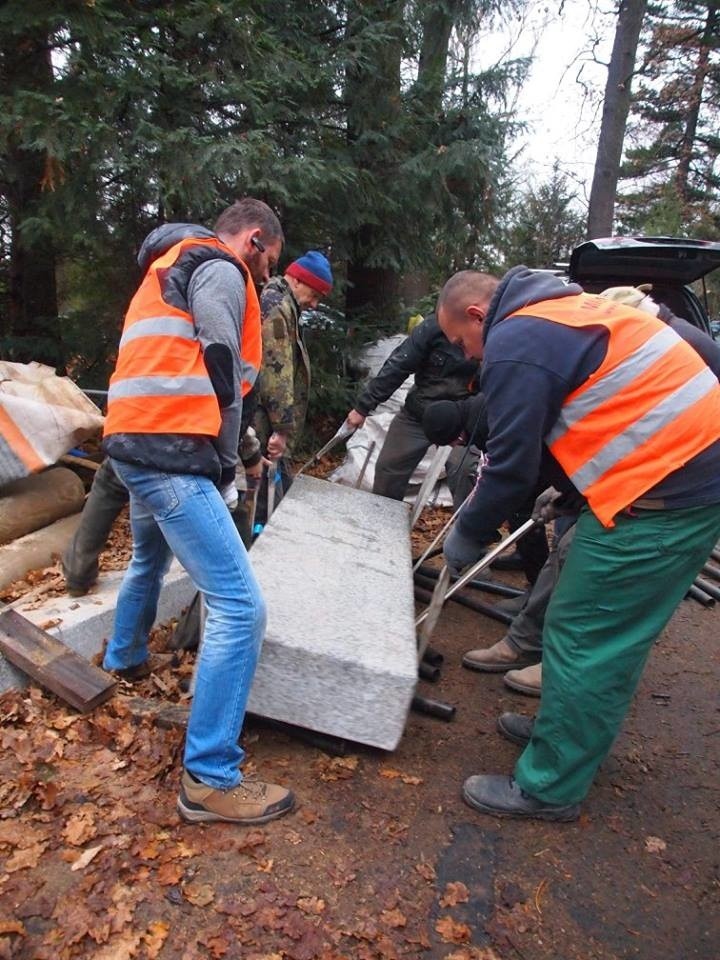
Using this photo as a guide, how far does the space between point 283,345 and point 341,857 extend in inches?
107

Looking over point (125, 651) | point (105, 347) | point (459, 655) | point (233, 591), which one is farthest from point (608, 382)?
point (105, 347)

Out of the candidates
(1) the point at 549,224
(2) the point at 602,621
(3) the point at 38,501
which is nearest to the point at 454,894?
(2) the point at 602,621

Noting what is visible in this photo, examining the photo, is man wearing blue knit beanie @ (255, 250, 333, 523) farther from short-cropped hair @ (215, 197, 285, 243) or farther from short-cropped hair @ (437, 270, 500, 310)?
short-cropped hair @ (437, 270, 500, 310)

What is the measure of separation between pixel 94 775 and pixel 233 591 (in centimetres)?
100

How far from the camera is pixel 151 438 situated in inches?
94.4

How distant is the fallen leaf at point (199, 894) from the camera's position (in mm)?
2199

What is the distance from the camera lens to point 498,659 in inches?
151

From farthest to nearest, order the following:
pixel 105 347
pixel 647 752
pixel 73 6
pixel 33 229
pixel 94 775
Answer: pixel 105 347 < pixel 33 229 < pixel 73 6 < pixel 647 752 < pixel 94 775

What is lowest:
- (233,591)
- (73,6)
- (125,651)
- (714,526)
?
(125,651)

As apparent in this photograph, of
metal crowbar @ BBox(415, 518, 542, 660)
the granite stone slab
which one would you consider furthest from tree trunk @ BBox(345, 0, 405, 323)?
metal crowbar @ BBox(415, 518, 542, 660)

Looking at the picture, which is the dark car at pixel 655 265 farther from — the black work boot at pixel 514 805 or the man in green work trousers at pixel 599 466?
the black work boot at pixel 514 805

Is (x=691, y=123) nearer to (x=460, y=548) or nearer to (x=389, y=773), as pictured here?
(x=460, y=548)

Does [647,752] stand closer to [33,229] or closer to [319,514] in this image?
[319,514]

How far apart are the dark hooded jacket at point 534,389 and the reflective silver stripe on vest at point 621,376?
0.16ft
